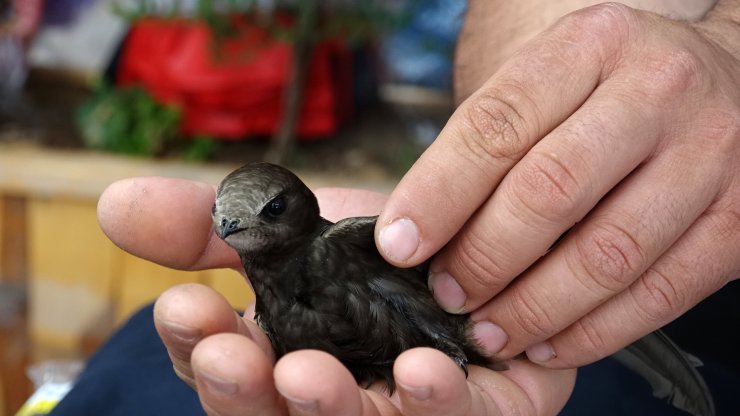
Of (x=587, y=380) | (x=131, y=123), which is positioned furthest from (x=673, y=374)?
(x=131, y=123)

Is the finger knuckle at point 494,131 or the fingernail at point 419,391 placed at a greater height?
the finger knuckle at point 494,131

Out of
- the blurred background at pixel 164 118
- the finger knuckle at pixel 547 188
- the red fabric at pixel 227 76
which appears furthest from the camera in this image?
the red fabric at pixel 227 76

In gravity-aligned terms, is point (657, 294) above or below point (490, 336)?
above

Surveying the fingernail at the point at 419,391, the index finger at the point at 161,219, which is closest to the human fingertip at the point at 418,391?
the fingernail at the point at 419,391

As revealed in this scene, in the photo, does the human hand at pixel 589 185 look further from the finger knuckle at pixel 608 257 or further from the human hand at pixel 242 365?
the human hand at pixel 242 365

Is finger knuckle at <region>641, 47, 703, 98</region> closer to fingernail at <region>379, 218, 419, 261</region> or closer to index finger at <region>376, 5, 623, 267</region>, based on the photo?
index finger at <region>376, 5, 623, 267</region>

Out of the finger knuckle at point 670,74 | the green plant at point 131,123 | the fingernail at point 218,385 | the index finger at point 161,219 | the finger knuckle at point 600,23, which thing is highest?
the finger knuckle at point 600,23

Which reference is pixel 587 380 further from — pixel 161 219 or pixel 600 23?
pixel 161 219
